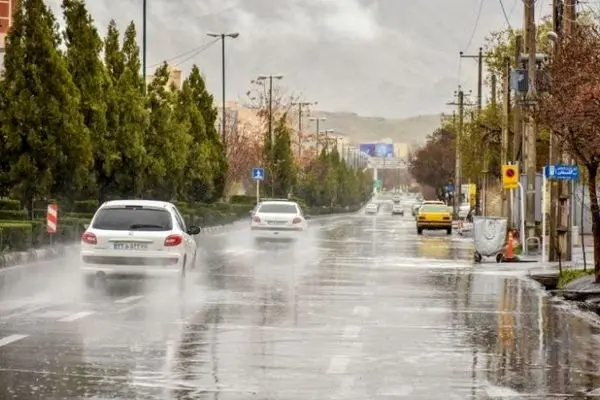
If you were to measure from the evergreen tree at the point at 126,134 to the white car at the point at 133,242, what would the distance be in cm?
2524

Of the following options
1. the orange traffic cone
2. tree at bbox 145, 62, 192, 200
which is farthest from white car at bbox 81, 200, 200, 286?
tree at bbox 145, 62, 192, 200

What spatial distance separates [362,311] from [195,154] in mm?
50528

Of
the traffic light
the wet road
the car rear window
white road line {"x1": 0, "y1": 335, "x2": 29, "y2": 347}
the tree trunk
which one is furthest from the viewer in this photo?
the traffic light

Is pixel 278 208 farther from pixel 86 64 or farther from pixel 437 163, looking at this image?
pixel 437 163

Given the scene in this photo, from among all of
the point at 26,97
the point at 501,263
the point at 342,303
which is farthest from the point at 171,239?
the point at 26,97

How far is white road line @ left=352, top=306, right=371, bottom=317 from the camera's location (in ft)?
67.8

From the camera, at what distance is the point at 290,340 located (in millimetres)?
16406

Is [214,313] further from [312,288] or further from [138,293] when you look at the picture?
[312,288]

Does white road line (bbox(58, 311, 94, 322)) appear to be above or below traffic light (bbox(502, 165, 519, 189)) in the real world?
below

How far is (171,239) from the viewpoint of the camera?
26.0 meters

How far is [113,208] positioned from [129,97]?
28.3 m

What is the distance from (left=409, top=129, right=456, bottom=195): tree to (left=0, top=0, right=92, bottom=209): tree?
100 metres

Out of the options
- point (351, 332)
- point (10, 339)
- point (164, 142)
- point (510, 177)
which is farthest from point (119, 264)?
point (164, 142)

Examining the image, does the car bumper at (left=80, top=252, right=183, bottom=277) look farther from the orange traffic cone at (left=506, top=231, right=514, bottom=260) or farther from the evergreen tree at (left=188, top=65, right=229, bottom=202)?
the evergreen tree at (left=188, top=65, right=229, bottom=202)
